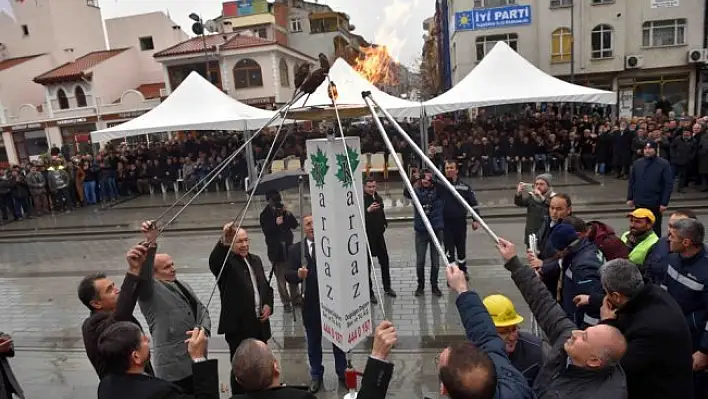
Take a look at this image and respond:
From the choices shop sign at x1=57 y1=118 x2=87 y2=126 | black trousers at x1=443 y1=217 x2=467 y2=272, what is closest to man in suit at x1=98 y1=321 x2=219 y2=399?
black trousers at x1=443 y1=217 x2=467 y2=272

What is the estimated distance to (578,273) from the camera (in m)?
3.95

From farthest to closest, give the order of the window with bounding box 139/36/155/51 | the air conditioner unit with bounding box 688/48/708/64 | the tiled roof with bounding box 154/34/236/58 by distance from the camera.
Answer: the window with bounding box 139/36/155/51
the tiled roof with bounding box 154/34/236/58
the air conditioner unit with bounding box 688/48/708/64

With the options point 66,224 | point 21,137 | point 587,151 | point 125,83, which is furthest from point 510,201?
point 21,137

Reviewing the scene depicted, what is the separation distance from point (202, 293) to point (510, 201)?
8.57 meters

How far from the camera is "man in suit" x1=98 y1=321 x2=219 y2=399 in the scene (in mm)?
2531

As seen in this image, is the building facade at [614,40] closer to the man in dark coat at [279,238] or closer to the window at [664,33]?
the window at [664,33]

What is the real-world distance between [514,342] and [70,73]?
125 ft

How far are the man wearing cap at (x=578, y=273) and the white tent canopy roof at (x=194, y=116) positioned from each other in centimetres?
1098

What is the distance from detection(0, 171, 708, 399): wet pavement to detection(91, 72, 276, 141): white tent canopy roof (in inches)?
103

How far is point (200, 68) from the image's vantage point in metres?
32.4

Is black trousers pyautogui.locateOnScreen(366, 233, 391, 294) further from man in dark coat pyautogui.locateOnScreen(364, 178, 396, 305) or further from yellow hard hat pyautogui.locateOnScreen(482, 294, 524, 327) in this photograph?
yellow hard hat pyautogui.locateOnScreen(482, 294, 524, 327)

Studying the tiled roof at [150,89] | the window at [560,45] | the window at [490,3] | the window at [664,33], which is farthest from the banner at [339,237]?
the tiled roof at [150,89]

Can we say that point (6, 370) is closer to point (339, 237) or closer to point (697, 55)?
point (339, 237)

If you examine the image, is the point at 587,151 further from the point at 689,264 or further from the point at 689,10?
the point at 689,10
